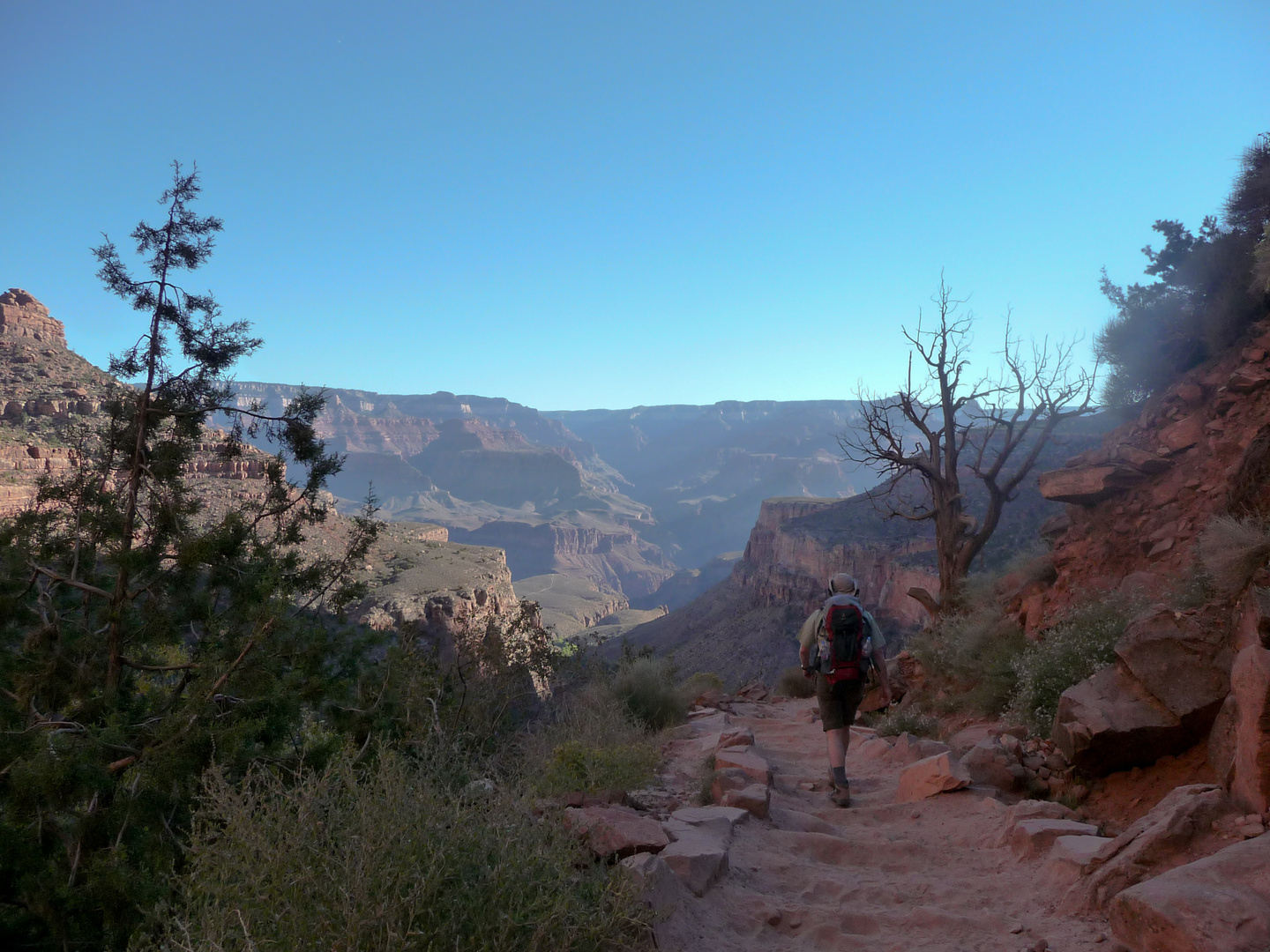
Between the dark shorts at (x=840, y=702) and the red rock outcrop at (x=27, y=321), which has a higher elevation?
the red rock outcrop at (x=27, y=321)

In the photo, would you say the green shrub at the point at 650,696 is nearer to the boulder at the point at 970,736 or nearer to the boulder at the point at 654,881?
the boulder at the point at 970,736

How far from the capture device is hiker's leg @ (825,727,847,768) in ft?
20.8

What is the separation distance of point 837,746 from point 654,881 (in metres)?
3.47

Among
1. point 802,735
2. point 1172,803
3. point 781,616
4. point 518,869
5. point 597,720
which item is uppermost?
point 518,869

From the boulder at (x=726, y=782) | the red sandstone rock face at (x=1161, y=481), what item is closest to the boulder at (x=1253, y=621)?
the red sandstone rock face at (x=1161, y=481)

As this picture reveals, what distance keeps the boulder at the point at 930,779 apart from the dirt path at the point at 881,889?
3.2 inches

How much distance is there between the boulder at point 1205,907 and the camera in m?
2.71

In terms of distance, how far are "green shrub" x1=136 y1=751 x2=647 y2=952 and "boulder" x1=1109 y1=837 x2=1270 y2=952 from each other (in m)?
2.08

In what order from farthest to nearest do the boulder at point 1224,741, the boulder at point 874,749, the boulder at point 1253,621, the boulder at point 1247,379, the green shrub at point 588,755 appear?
the boulder at point 1247,379
the boulder at point 874,749
the green shrub at point 588,755
the boulder at point 1224,741
the boulder at point 1253,621

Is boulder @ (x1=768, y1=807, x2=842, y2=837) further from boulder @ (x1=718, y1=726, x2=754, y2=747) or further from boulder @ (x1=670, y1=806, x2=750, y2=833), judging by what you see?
boulder @ (x1=718, y1=726, x2=754, y2=747)

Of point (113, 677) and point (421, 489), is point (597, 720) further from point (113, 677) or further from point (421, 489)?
point (421, 489)

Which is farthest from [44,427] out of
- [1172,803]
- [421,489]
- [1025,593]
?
[421,489]

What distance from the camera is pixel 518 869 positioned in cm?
278

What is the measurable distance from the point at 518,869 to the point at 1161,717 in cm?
466
